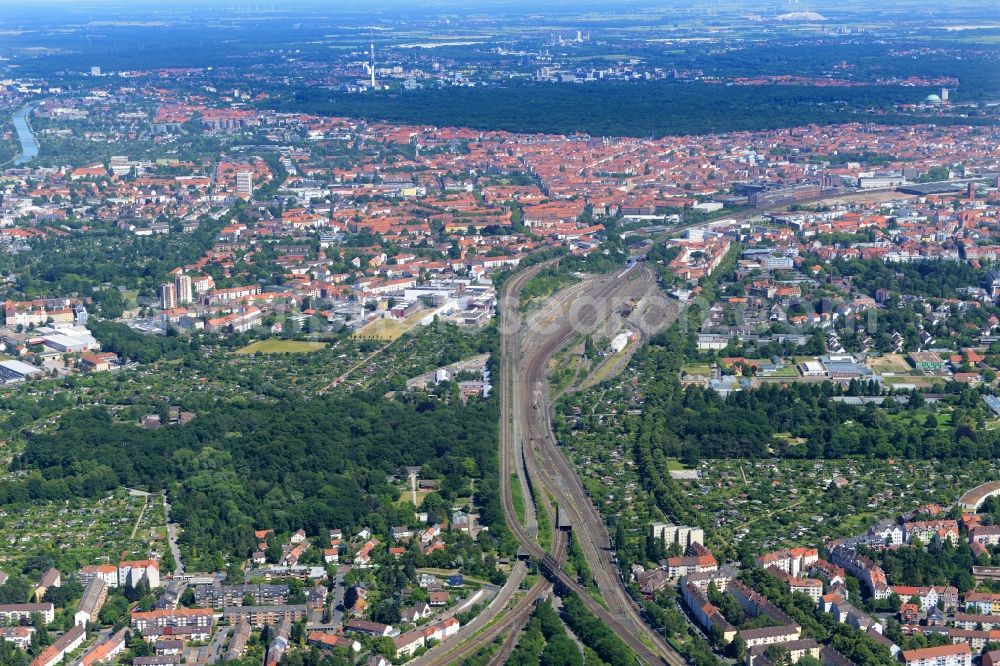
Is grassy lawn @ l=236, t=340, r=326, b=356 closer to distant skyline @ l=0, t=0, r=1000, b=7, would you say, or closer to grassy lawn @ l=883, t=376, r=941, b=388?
grassy lawn @ l=883, t=376, r=941, b=388

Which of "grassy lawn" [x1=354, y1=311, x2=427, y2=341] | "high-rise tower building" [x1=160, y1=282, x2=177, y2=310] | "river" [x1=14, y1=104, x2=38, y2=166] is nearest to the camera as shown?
"grassy lawn" [x1=354, y1=311, x2=427, y2=341]

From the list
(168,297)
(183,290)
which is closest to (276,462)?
(168,297)

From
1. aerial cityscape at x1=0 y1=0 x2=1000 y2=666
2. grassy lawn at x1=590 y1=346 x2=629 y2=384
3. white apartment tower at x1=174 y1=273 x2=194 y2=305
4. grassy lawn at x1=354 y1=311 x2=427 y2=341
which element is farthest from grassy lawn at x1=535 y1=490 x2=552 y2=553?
white apartment tower at x1=174 y1=273 x2=194 y2=305

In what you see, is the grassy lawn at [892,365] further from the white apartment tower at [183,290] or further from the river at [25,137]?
the river at [25,137]

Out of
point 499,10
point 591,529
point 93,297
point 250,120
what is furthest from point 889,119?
point 499,10

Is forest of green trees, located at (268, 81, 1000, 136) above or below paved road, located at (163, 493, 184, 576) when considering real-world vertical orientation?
below

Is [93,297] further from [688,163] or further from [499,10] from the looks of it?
[499,10]

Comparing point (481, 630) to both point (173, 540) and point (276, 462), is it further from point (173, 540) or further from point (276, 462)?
point (276, 462)
